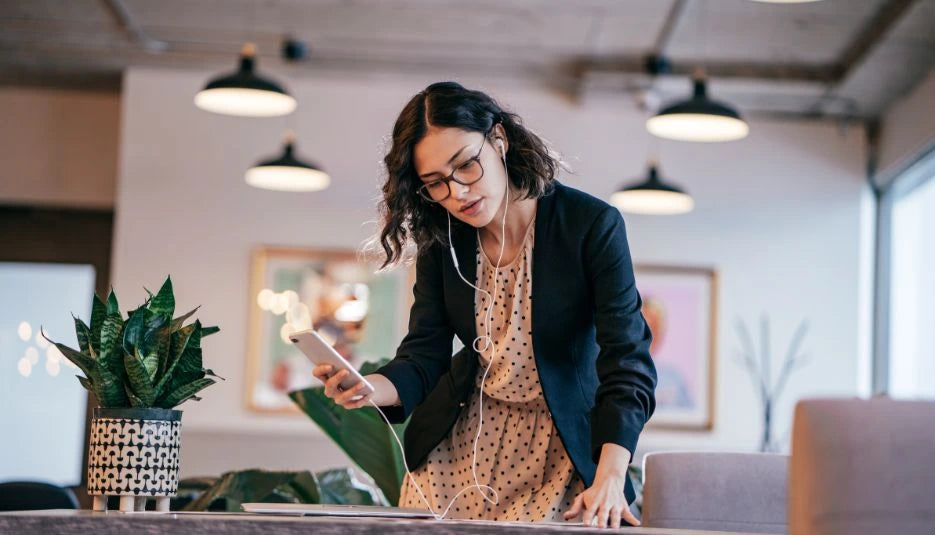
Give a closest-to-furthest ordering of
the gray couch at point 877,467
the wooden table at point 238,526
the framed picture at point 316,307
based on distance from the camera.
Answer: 1. the gray couch at point 877,467
2. the wooden table at point 238,526
3. the framed picture at point 316,307

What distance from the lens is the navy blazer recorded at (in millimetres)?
1882

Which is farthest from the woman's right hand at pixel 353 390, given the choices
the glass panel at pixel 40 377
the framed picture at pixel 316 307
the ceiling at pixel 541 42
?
the glass panel at pixel 40 377

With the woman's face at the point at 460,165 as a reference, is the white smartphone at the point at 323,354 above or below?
below

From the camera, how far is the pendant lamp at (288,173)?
220 inches

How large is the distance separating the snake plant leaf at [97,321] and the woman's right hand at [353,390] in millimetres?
317

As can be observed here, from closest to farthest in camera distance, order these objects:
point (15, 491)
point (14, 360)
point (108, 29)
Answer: point (15, 491)
point (108, 29)
point (14, 360)

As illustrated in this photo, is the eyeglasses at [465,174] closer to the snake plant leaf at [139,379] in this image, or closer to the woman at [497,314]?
the woman at [497,314]

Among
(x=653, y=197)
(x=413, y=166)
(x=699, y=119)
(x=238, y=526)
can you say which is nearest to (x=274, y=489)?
(x=413, y=166)

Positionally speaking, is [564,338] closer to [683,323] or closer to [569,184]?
[569,184]

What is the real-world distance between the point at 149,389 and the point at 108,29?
196 inches

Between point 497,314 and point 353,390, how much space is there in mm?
367

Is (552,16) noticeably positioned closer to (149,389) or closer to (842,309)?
(842,309)

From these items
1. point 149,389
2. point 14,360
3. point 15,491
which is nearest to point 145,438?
point 149,389

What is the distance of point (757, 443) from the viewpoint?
6723 millimetres
